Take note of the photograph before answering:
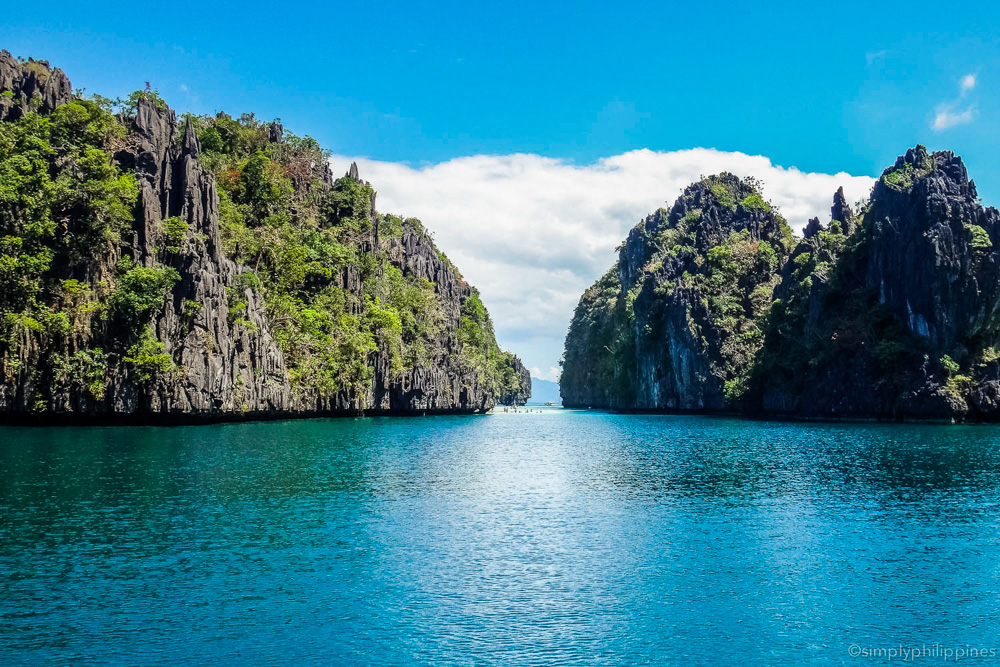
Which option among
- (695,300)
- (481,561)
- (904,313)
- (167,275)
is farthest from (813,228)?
(481,561)

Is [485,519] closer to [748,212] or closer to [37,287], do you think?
[37,287]

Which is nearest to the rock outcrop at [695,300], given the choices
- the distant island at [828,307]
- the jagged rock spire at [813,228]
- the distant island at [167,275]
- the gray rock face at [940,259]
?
the distant island at [828,307]

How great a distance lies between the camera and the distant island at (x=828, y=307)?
74188 mm

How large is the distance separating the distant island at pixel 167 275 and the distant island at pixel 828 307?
153 feet

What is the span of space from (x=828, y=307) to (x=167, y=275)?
2745 inches

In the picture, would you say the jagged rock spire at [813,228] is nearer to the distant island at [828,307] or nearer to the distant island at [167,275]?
the distant island at [828,307]

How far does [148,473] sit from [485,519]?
16.0m

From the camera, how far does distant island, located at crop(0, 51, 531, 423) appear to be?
181 ft

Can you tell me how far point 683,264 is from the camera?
127 m

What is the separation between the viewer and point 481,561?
20.7 meters

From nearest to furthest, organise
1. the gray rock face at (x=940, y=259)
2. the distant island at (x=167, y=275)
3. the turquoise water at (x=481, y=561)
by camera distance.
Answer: the turquoise water at (x=481, y=561)
the distant island at (x=167, y=275)
the gray rock face at (x=940, y=259)

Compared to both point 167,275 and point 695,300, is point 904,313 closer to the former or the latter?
point 695,300

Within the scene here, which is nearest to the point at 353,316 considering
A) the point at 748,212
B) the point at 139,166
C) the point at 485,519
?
the point at 139,166

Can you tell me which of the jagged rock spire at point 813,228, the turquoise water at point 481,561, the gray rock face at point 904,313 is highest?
the jagged rock spire at point 813,228
